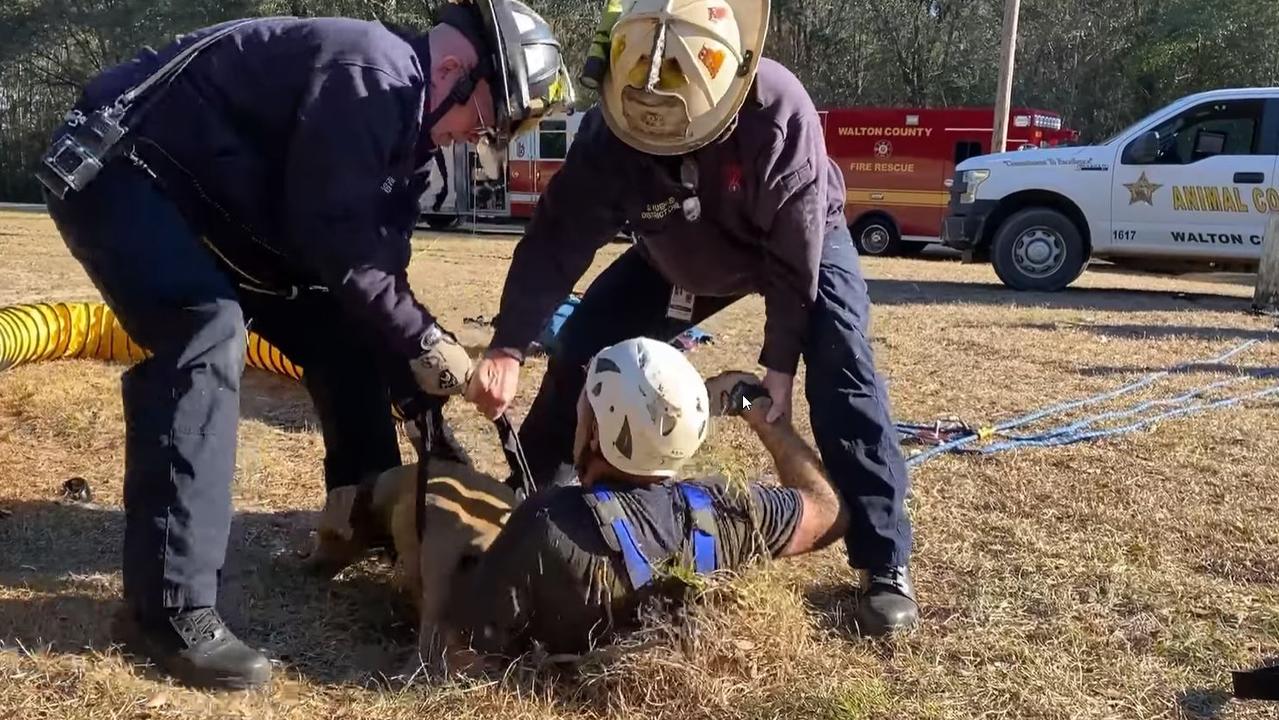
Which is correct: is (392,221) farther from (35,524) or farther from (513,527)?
(35,524)

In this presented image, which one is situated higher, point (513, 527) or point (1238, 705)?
point (513, 527)

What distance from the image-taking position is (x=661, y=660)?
2615 millimetres

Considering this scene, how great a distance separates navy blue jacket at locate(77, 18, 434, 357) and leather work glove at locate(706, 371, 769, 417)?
84 centimetres

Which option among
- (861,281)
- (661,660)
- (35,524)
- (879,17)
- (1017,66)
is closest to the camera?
(661,660)

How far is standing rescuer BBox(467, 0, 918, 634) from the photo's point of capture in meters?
2.83

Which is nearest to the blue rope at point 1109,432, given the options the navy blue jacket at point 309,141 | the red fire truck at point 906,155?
the navy blue jacket at point 309,141

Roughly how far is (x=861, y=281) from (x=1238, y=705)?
148cm

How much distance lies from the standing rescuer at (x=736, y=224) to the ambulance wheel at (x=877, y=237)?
58.2 ft

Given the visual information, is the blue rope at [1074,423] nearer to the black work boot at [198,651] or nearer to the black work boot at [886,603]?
the black work boot at [886,603]

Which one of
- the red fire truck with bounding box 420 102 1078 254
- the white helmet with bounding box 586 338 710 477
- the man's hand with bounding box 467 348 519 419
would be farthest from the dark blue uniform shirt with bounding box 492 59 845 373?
the red fire truck with bounding box 420 102 1078 254

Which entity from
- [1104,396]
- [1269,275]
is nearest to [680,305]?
[1104,396]

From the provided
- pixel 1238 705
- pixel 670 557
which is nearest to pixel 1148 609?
pixel 1238 705

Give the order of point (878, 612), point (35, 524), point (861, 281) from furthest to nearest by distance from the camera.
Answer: point (35, 524) → point (861, 281) → point (878, 612)

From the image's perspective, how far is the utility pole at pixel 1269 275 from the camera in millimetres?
10094
